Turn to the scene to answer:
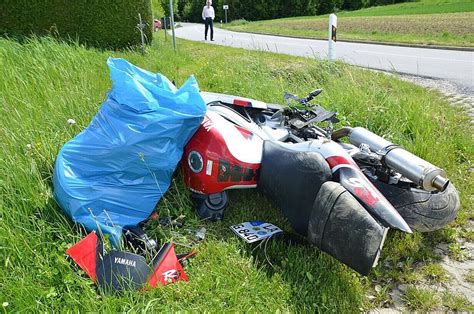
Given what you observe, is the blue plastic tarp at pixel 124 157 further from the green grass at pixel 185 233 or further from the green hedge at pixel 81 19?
the green hedge at pixel 81 19

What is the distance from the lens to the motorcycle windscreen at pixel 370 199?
2143 millimetres

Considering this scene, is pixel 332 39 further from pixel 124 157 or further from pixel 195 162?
pixel 124 157

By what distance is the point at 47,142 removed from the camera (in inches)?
122

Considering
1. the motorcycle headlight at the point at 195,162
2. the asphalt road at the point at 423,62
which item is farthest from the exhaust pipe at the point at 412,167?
the asphalt road at the point at 423,62

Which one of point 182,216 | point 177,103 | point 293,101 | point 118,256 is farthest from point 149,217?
point 293,101

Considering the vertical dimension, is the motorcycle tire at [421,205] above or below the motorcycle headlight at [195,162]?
below

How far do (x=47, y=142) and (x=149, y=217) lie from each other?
1.06 m

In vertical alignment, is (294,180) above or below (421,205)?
above

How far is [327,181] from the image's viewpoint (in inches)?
94.9

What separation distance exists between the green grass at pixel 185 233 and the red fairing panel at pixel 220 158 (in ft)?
0.86

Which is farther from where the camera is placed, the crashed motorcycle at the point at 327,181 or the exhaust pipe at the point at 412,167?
the exhaust pipe at the point at 412,167

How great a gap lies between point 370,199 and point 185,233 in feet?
4.21

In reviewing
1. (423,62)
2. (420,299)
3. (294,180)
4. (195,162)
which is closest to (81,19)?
(195,162)

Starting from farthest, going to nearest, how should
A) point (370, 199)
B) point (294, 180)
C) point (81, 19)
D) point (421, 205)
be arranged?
point (81, 19) < point (421, 205) < point (294, 180) < point (370, 199)
